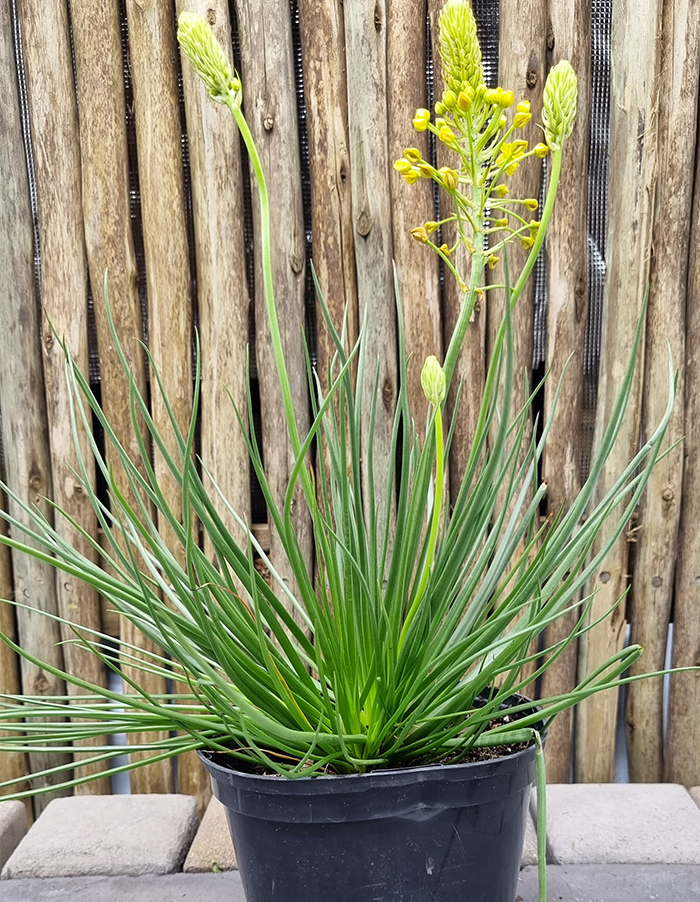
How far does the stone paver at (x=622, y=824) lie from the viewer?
114 centimetres

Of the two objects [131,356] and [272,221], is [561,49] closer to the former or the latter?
[272,221]

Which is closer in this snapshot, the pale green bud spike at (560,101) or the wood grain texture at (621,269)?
the pale green bud spike at (560,101)

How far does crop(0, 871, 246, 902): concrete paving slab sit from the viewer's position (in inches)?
43.1

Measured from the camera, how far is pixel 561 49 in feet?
4.18

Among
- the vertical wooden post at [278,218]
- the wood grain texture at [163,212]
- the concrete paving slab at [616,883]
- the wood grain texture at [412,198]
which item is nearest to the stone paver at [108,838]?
the wood grain texture at [163,212]

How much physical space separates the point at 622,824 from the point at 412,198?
1020 millimetres

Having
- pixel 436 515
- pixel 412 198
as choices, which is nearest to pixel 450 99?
pixel 436 515

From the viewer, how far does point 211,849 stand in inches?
47.0

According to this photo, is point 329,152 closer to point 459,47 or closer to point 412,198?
point 412,198

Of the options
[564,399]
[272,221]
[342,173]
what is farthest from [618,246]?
[272,221]

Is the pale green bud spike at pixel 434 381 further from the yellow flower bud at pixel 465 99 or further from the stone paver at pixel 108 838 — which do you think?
the stone paver at pixel 108 838

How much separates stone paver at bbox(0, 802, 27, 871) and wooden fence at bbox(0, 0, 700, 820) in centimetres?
23

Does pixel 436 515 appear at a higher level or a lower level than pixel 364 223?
lower

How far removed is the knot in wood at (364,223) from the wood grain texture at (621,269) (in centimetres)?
40
